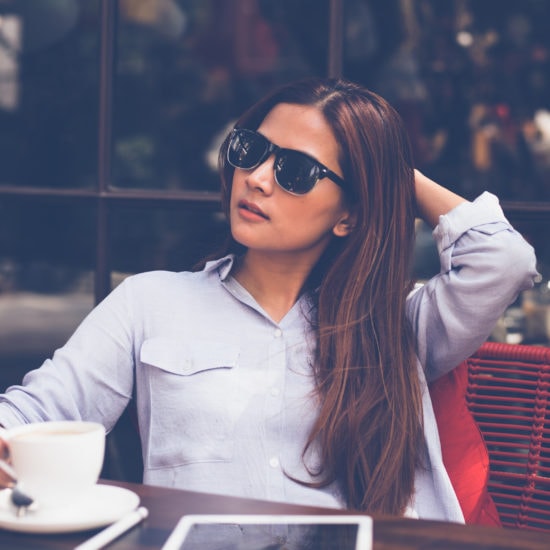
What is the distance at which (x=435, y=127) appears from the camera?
2.67 m

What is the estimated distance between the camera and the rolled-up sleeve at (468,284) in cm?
173

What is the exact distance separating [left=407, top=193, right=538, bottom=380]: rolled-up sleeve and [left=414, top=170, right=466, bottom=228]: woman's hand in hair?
1.7 inches

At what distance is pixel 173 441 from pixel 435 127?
55.4 inches

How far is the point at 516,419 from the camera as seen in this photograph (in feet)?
5.84

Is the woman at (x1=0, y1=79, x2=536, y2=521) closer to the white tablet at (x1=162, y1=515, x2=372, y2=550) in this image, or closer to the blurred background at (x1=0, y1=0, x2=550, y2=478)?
the blurred background at (x1=0, y1=0, x2=550, y2=478)

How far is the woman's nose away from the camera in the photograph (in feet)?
5.70

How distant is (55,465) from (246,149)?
89cm

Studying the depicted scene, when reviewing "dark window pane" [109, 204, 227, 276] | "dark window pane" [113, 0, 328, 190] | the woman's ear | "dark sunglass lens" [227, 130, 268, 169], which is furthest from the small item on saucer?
"dark window pane" [113, 0, 328, 190]

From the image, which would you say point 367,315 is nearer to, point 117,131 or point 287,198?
point 287,198

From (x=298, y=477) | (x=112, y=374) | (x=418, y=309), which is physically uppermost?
(x=418, y=309)

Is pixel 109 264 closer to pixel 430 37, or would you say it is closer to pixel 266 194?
pixel 266 194

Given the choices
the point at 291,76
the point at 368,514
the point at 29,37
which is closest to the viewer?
the point at 368,514

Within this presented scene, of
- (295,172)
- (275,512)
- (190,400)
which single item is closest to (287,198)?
(295,172)

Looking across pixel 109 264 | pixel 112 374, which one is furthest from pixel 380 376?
pixel 109 264
